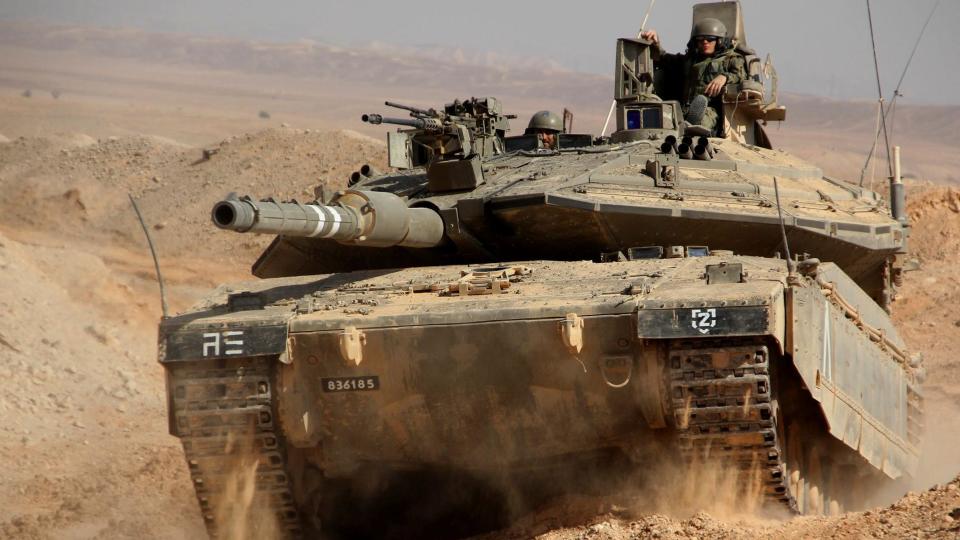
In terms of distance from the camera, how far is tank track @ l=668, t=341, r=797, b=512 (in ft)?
31.1

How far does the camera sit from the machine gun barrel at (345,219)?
8922mm

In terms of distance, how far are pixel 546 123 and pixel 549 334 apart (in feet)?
21.3

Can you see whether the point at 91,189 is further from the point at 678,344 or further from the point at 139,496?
the point at 678,344

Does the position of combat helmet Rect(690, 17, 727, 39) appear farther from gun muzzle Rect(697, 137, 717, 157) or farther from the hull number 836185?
the hull number 836185

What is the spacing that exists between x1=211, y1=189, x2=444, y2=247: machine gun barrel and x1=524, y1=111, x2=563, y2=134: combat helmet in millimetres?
4340

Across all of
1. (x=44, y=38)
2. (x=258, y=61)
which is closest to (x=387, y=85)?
(x=258, y=61)

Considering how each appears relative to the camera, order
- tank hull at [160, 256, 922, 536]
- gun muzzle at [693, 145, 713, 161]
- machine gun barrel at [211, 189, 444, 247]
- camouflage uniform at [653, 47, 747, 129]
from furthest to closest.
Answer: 1. camouflage uniform at [653, 47, 747, 129]
2. gun muzzle at [693, 145, 713, 161]
3. tank hull at [160, 256, 922, 536]
4. machine gun barrel at [211, 189, 444, 247]

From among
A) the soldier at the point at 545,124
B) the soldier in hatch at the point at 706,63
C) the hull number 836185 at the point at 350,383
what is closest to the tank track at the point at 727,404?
the hull number 836185 at the point at 350,383

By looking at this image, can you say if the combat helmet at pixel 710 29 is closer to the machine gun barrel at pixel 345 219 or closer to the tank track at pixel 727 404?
the machine gun barrel at pixel 345 219

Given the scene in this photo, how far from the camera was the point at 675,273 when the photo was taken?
33.9ft

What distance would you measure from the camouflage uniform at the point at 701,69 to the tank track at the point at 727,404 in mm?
5003

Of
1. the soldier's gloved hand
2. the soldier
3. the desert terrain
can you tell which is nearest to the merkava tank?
the desert terrain

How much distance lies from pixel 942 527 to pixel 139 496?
7.90 metres

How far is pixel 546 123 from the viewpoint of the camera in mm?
15945
